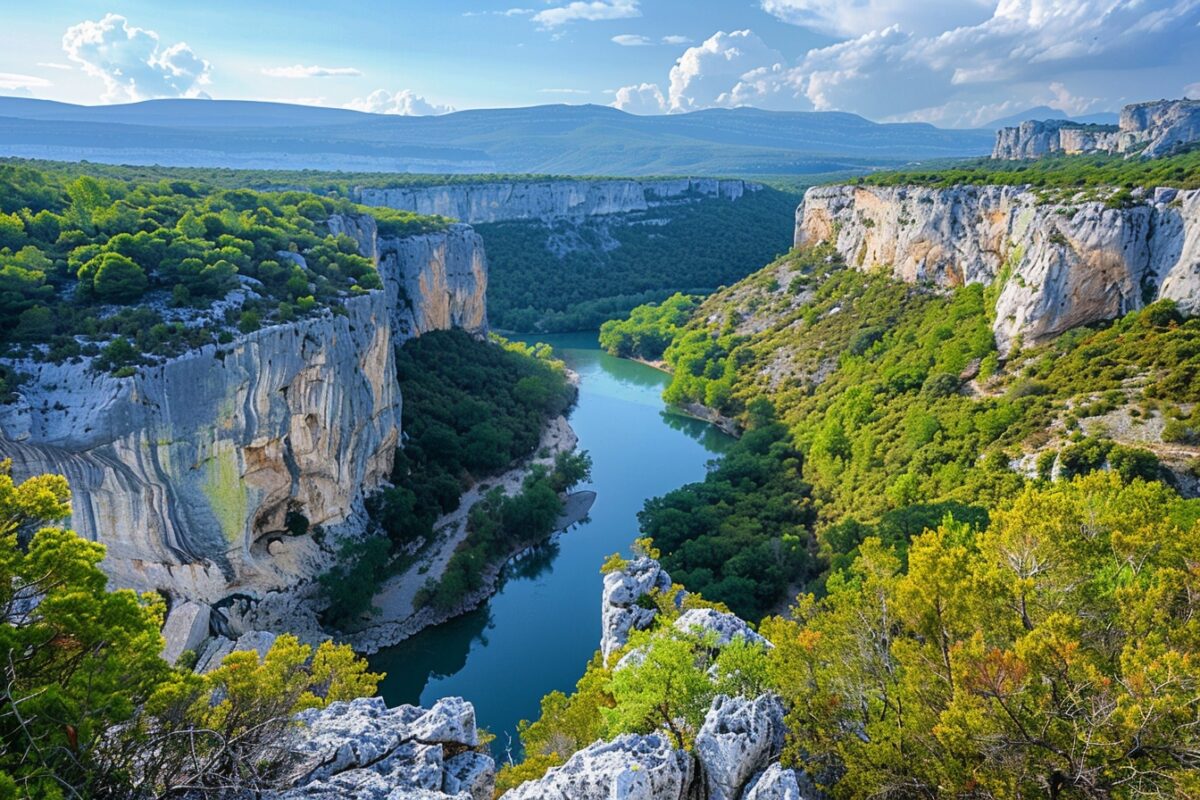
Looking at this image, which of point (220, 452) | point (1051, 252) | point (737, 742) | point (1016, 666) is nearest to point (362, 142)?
point (220, 452)

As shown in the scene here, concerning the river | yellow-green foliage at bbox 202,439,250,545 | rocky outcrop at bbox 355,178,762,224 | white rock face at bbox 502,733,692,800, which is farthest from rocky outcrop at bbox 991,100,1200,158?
yellow-green foliage at bbox 202,439,250,545

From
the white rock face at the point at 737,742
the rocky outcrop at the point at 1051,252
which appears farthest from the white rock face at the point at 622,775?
the rocky outcrop at the point at 1051,252

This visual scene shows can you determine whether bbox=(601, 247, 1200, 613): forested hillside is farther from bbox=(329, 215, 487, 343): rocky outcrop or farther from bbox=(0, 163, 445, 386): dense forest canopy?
bbox=(0, 163, 445, 386): dense forest canopy

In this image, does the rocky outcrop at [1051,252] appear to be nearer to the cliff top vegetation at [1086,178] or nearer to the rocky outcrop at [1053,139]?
the cliff top vegetation at [1086,178]

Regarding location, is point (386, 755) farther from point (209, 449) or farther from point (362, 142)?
point (362, 142)

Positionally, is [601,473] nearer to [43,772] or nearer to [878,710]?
[878,710]
